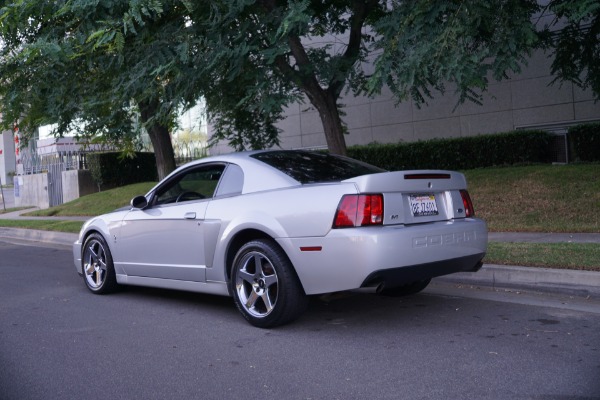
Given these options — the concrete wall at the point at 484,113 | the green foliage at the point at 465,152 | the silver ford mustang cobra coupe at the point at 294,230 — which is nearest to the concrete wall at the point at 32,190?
the concrete wall at the point at 484,113

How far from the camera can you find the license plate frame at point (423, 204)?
18.2 feet

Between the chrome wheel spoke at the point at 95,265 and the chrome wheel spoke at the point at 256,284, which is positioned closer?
the chrome wheel spoke at the point at 256,284

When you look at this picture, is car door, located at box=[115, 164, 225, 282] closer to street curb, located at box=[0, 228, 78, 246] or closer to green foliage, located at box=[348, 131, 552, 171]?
street curb, located at box=[0, 228, 78, 246]

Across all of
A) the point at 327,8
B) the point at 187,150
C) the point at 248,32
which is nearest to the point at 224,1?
the point at 248,32

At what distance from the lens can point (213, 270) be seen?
616 centimetres

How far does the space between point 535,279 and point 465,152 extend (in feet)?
35.8

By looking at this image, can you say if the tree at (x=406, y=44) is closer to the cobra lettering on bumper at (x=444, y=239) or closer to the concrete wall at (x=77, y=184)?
the cobra lettering on bumper at (x=444, y=239)

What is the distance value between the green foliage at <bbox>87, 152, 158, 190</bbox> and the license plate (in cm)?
2192

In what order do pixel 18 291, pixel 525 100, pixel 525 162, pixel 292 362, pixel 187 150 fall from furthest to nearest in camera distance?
1. pixel 187 150
2. pixel 525 100
3. pixel 525 162
4. pixel 18 291
5. pixel 292 362

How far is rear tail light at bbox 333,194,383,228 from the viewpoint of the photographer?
523 cm

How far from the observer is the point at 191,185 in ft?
22.9

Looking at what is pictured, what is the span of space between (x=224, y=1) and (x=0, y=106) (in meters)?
6.82

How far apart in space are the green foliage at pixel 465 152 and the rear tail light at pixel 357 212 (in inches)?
472

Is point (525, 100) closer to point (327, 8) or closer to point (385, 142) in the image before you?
point (385, 142)
